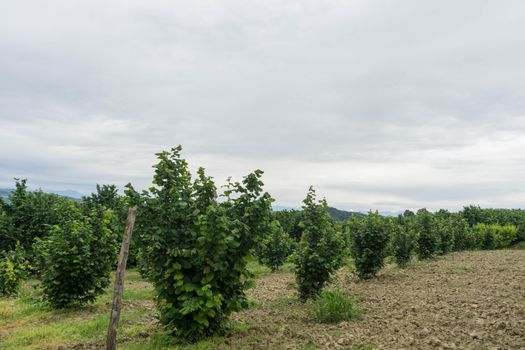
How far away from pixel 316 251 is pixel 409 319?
262 cm

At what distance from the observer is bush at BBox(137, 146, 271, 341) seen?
272 inches

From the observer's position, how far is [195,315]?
23.0 feet

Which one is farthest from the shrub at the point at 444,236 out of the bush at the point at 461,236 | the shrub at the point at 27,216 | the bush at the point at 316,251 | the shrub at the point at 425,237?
the shrub at the point at 27,216

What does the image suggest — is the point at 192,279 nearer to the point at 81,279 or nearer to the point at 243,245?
the point at 243,245

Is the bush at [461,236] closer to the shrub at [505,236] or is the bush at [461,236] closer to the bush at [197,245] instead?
the shrub at [505,236]

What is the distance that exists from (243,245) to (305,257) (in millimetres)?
2880

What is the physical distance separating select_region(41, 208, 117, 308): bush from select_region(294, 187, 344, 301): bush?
211 inches

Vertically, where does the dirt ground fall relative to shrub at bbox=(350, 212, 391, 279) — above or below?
below

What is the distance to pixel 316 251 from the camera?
9.75m

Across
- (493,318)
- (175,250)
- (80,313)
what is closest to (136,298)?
(80,313)

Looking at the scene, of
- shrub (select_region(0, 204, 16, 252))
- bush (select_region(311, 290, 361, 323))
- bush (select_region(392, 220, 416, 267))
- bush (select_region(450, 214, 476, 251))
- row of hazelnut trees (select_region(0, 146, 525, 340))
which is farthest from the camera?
bush (select_region(450, 214, 476, 251))

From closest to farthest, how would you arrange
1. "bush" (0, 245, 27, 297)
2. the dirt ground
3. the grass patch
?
the dirt ground, "bush" (0, 245, 27, 297), the grass patch

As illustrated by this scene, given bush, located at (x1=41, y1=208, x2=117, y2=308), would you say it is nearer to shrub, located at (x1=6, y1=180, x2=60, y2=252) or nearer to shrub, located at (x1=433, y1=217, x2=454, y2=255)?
shrub, located at (x1=6, y1=180, x2=60, y2=252)

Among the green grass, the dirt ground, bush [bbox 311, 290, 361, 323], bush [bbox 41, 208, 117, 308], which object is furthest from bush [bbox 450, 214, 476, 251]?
bush [bbox 41, 208, 117, 308]
